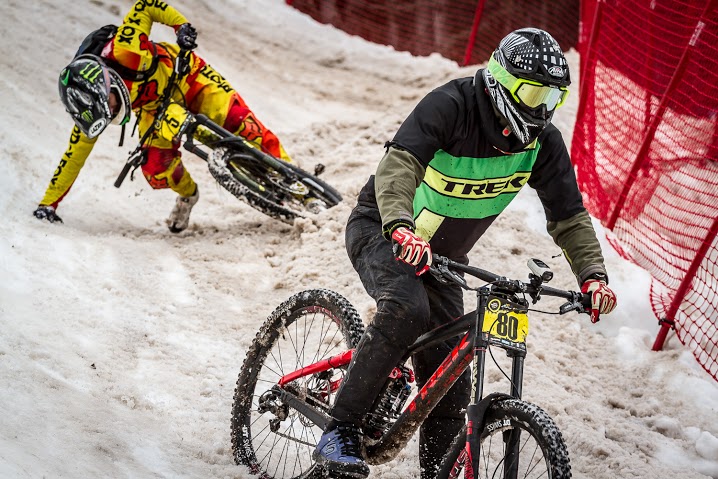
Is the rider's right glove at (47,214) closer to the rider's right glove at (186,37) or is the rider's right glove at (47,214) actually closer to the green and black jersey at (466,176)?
the rider's right glove at (186,37)

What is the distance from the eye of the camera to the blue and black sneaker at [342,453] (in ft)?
10.1

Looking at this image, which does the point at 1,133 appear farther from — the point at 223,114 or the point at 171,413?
the point at 171,413

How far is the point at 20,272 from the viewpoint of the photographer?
499 centimetres

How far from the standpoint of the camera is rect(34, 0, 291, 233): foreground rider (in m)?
6.22

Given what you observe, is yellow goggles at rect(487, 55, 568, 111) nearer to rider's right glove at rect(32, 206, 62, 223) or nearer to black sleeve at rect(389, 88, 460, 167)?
black sleeve at rect(389, 88, 460, 167)

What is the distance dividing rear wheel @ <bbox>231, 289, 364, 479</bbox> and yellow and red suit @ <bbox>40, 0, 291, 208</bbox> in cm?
327

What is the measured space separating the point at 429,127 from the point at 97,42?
4495mm

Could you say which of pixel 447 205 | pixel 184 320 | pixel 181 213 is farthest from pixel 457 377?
pixel 181 213

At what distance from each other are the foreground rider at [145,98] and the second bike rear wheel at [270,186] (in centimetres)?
28

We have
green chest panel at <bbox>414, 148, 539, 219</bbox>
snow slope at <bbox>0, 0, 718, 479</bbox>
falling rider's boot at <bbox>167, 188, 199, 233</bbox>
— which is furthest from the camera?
falling rider's boot at <bbox>167, 188, 199, 233</bbox>


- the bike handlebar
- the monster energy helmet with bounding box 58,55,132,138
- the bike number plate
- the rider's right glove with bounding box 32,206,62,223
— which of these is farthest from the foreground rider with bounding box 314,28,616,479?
the rider's right glove with bounding box 32,206,62,223

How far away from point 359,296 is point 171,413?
1.83 m

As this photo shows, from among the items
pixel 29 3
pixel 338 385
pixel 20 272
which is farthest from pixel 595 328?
pixel 29 3

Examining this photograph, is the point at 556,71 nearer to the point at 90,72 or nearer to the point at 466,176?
the point at 466,176
